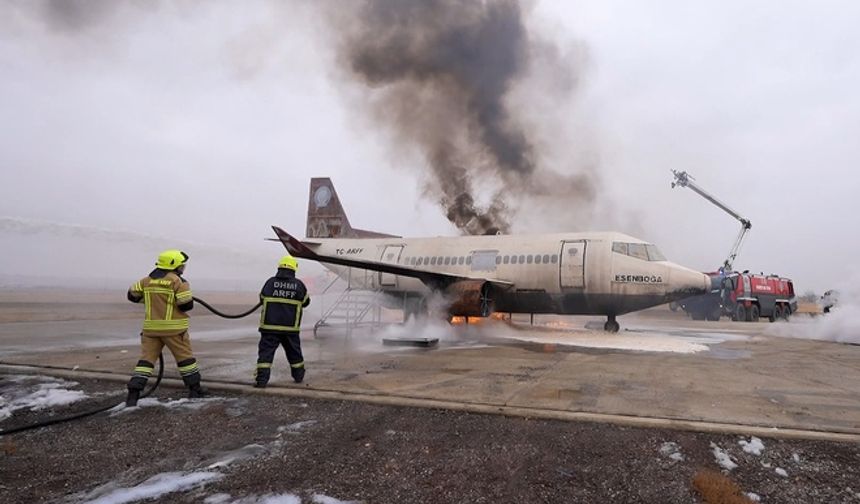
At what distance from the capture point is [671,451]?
14.5 feet

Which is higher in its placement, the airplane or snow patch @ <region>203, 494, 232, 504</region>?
→ the airplane

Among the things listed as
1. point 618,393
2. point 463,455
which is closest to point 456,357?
point 618,393

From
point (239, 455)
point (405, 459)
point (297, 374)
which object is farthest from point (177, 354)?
point (405, 459)

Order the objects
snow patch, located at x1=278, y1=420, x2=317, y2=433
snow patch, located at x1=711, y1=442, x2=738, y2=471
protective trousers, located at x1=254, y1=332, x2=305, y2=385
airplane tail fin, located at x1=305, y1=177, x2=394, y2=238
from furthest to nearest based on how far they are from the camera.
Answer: airplane tail fin, located at x1=305, y1=177, x2=394, y2=238
protective trousers, located at x1=254, y1=332, x2=305, y2=385
snow patch, located at x1=278, y1=420, x2=317, y2=433
snow patch, located at x1=711, y1=442, x2=738, y2=471

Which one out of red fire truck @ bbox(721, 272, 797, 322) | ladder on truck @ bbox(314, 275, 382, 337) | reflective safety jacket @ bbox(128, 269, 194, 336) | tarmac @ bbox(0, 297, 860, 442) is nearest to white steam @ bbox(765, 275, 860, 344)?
tarmac @ bbox(0, 297, 860, 442)

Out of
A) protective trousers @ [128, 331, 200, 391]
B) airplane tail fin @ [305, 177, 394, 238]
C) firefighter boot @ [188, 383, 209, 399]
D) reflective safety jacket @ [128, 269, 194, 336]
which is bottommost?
firefighter boot @ [188, 383, 209, 399]

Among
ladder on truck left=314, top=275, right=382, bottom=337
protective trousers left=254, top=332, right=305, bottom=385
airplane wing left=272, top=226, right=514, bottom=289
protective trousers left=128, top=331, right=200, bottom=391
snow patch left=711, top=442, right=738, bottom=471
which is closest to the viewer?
snow patch left=711, top=442, right=738, bottom=471

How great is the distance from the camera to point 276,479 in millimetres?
3900

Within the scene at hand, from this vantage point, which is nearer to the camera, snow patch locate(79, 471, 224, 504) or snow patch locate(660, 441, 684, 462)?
snow patch locate(79, 471, 224, 504)

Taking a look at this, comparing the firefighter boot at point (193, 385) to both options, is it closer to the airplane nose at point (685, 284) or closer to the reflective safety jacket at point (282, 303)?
the reflective safety jacket at point (282, 303)

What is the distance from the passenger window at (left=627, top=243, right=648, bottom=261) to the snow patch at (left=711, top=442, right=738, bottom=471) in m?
11.3

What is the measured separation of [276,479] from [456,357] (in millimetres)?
6968

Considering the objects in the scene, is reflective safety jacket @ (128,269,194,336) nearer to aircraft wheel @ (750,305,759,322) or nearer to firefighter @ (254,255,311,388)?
firefighter @ (254,255,311,388)

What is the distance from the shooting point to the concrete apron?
4777 mm
